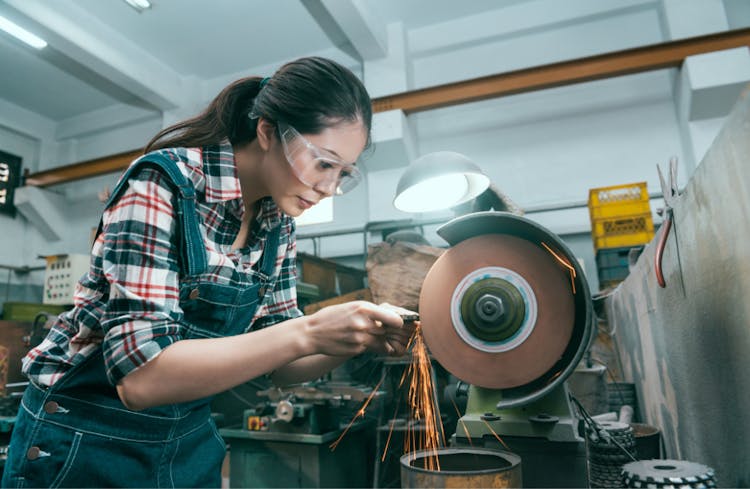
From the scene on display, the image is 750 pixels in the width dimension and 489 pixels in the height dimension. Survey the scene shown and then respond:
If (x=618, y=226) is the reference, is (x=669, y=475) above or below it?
below

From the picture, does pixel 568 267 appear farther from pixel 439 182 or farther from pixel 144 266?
pixel 439 182

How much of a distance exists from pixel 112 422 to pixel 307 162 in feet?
2.07

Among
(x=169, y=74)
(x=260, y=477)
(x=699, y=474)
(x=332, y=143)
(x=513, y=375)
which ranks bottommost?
(x=260, y=477)

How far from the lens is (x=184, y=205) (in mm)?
852

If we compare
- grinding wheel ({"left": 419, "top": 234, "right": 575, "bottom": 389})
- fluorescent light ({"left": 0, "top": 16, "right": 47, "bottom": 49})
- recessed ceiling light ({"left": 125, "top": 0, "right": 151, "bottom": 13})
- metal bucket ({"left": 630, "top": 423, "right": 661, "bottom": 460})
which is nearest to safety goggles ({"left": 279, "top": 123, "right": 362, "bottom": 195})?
grinding wheel ({"left": 419, "top": 234, "right": 575, "bottom": 389})

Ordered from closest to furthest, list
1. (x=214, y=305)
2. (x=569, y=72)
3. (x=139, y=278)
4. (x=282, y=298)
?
(x=139, y=278), (x=214, y=305), (x=282, y=298), (x=569, y=72)

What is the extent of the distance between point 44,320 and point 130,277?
3622 mm

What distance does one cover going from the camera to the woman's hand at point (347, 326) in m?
0.87

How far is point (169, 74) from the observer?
549 centimetres

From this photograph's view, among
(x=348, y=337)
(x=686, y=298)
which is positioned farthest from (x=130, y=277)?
(x=686, y=298)

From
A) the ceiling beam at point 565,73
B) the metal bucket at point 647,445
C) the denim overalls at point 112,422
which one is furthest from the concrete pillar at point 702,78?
the denim overalls at point 112,422

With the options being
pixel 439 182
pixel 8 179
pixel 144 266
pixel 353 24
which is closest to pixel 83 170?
pixel 8 179

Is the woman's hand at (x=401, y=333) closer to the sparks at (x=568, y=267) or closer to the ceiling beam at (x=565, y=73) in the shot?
the sparks at (x=568, y=267)

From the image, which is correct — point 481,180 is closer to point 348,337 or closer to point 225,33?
point 348,337
